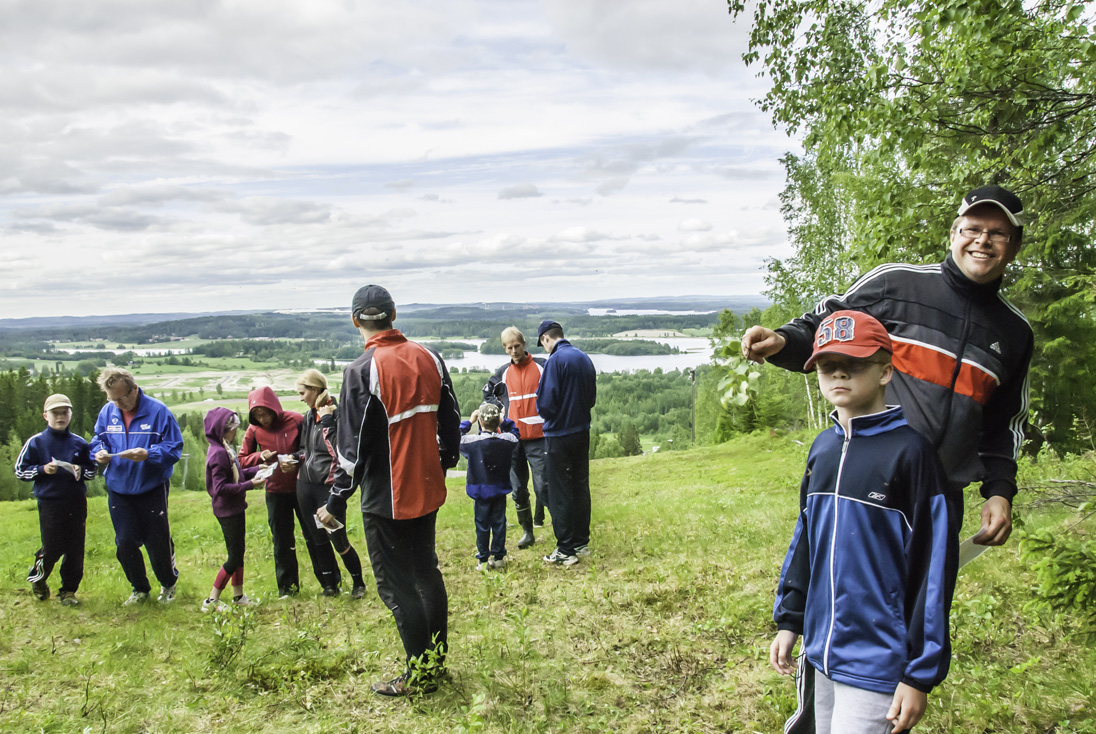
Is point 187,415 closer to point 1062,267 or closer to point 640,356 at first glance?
point 640,356

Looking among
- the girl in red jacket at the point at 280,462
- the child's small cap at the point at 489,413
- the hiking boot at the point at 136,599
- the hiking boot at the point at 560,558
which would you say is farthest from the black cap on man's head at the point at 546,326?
the hiking boot at the point at 136,599

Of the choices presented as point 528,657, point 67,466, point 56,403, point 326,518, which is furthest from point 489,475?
point 56,403

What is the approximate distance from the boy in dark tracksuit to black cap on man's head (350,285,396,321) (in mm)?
4035

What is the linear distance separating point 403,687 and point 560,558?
11.4 ft

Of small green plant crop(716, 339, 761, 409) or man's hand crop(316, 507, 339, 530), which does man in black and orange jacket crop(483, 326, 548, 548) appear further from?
small green plant crop(716, 339, 761, 409)

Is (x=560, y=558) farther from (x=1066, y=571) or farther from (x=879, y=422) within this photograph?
(x=879, y=422)

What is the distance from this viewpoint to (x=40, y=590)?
6848mm

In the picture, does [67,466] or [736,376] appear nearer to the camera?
[736,376]

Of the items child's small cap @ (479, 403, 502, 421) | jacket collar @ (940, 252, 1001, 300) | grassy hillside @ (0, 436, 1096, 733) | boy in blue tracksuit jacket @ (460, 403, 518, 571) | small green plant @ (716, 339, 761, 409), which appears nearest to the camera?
small green plant @ (716, 339, 761, 409)

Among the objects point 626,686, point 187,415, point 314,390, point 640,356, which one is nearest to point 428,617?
point 626,686

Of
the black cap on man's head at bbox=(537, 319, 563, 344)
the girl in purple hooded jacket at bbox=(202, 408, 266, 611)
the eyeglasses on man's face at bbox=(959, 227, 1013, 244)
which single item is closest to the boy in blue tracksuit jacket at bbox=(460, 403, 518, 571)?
the black cap on man's head at bbox=(537, 319, 563, 344)

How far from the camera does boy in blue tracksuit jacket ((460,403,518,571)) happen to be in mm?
7480

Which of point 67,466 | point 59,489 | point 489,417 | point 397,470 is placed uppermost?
point 397,470

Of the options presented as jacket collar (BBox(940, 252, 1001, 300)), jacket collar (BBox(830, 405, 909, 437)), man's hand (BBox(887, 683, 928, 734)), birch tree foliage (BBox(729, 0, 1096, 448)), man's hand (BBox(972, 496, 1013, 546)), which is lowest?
man's hand (BBox(887, 683, 928, 734))
